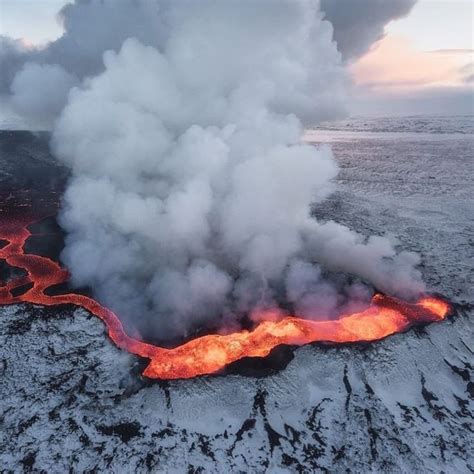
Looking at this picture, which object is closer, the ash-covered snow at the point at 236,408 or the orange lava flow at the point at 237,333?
the ash-covered snow at the point at 236,408

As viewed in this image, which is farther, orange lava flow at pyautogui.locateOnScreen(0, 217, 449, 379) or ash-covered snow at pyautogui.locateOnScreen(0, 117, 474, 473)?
orange lava flow at pyautogui.locateOnScreen(0, 217, 449, 379)

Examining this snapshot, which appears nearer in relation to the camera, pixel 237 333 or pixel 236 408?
pixel 236 408

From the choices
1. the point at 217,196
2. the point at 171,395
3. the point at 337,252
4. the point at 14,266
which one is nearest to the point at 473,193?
the point at 337,252
